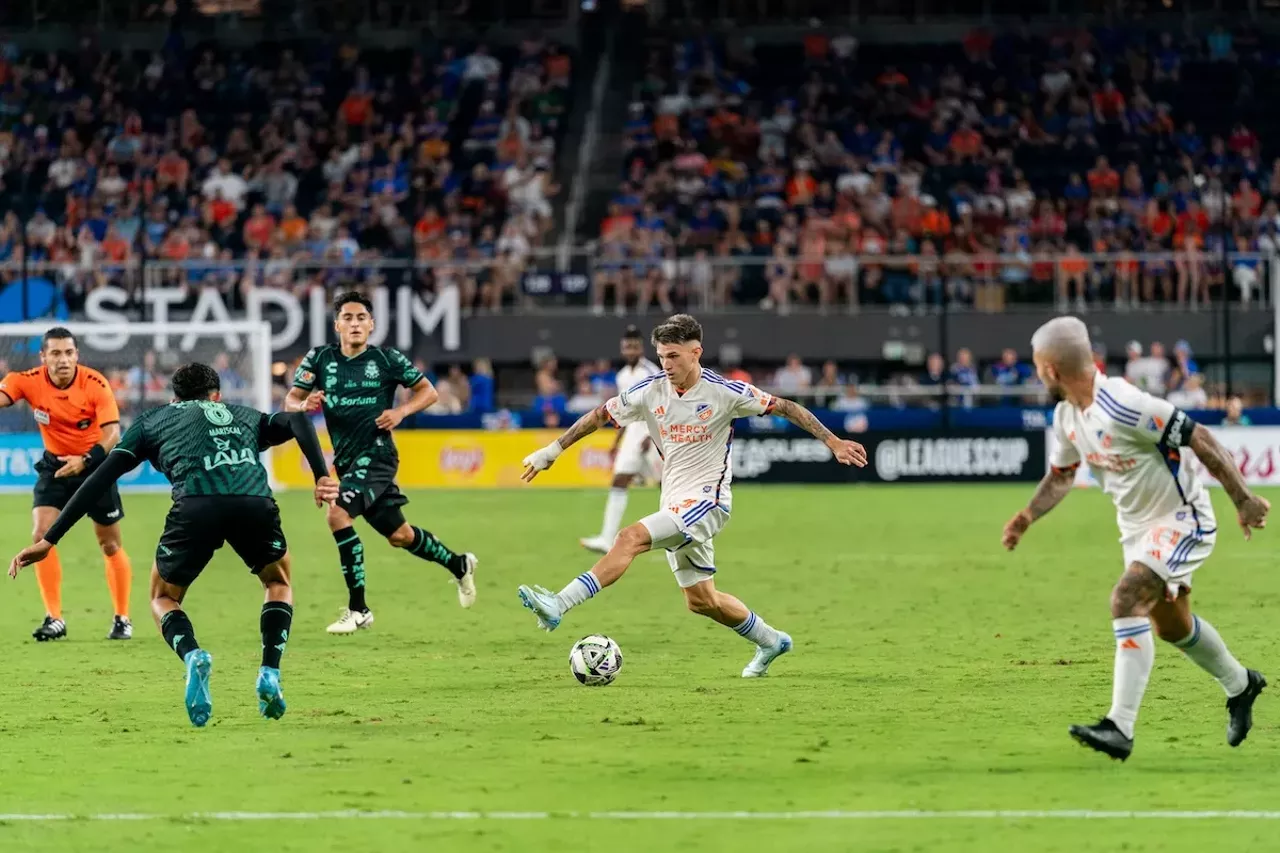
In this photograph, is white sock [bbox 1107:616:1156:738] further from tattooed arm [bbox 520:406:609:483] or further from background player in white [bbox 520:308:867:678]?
tattooed arm [bbox 520:406:609:483]

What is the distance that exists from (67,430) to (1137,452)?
7982 millimetres

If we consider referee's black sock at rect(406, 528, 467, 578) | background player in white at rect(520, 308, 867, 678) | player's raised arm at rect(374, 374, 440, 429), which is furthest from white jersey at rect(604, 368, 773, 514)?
referee's black sock at rect(406, 528, 467, 578)

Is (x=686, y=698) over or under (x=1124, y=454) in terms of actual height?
under

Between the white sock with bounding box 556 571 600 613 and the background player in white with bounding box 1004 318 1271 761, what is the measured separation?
2.94 meters

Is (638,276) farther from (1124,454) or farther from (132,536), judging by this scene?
(1124,454)

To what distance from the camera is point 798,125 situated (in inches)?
1646

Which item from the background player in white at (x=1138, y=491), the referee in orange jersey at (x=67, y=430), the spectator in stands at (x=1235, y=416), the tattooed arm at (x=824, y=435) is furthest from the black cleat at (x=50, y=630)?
the spectator in stands at (x=1235, y=416)

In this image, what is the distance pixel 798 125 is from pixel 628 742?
33.8 meters

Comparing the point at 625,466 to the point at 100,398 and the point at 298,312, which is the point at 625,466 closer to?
the point at 100,398

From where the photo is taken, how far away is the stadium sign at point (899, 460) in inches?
1289

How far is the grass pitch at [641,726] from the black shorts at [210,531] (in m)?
0.80

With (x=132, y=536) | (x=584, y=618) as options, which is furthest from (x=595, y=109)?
(x=584, y=618)

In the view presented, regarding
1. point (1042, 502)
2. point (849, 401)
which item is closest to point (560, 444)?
point (1042, 502)

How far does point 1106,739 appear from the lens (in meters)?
8.28
